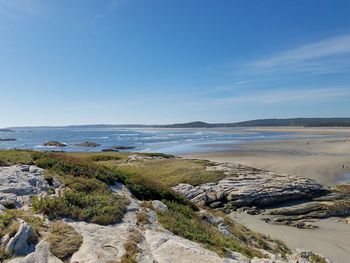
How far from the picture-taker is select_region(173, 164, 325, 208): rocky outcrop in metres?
25.2

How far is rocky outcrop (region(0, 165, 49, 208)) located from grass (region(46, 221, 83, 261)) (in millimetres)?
2338

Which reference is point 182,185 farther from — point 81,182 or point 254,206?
point 81,182

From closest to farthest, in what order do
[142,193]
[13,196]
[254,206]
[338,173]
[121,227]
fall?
[121,227] → [13,196] → [142,193] → [254,206] → [338,173]

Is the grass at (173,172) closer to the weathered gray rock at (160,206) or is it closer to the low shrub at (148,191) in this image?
the low shrub at (148,191)

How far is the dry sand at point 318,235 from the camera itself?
661 inches

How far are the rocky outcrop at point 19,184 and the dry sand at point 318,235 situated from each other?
38.2 ft

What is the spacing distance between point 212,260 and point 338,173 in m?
38.5

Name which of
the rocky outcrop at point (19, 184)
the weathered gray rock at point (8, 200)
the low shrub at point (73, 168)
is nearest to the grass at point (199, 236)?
the low shrub at point (73, 168)

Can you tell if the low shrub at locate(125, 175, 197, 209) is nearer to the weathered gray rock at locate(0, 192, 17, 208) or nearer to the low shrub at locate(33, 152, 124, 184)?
the low shrub at locate(33, 152, 124, 184)

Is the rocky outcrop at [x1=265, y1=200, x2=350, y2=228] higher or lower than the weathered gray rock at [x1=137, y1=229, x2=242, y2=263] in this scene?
lower

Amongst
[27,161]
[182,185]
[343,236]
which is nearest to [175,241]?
[27,161]

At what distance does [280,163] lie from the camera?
48.8 m

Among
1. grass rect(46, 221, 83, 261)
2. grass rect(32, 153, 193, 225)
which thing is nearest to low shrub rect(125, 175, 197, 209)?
grass rect(32, 153, 193, 225)

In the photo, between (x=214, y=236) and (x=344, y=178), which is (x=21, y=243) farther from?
(x=344, y=178)
